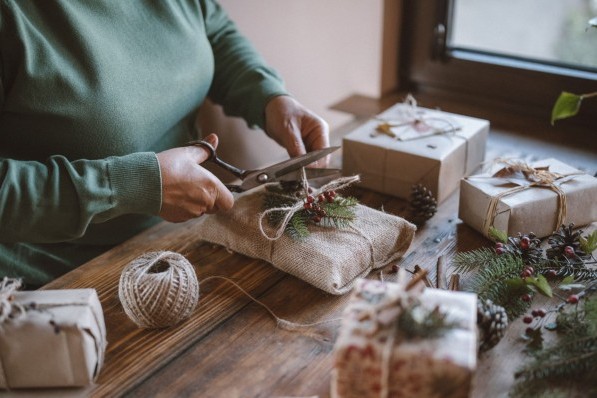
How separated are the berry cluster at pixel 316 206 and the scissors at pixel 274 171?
0.08 m


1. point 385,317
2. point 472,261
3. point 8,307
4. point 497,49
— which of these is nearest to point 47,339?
point 8,307

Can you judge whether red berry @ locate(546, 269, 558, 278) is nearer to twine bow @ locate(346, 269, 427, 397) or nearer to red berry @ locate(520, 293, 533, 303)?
red berry @ locate(520, 293, 533, 303)

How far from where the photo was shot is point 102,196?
865 millimetres

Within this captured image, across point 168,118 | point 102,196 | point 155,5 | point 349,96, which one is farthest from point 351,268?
point 349,96

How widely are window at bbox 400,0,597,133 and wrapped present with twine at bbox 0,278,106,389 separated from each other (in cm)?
119

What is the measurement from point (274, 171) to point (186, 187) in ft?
0.51

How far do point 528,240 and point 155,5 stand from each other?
0.75 meters

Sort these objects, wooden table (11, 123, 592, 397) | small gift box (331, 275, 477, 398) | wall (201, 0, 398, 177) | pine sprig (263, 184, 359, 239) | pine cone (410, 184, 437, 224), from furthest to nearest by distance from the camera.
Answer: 1. wall (201, 0, 398, 177)
2. pine cone (410, 184, 437, 224)
3. pine sprig (263, 184, 359, 239)
4. wooden table (11, 123, 592, 397)
5. small gift box (331, 275, 477, 398)

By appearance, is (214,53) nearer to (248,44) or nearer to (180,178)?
(248,44)

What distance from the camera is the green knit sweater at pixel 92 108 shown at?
2.81 ft

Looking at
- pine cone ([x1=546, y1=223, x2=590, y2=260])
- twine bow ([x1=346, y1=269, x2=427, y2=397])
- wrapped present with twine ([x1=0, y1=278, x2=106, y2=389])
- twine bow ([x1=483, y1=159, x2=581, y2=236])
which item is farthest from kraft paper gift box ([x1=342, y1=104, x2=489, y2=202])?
wrapped present with twine ([x1=0, y1=278, x2=106, y2=389])

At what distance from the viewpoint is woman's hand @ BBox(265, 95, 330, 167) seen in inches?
46.0

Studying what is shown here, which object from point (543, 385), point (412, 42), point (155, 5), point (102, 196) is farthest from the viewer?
point (412, 42)

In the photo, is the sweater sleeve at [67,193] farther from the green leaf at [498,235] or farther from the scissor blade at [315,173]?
the green leaf at [498,235]
